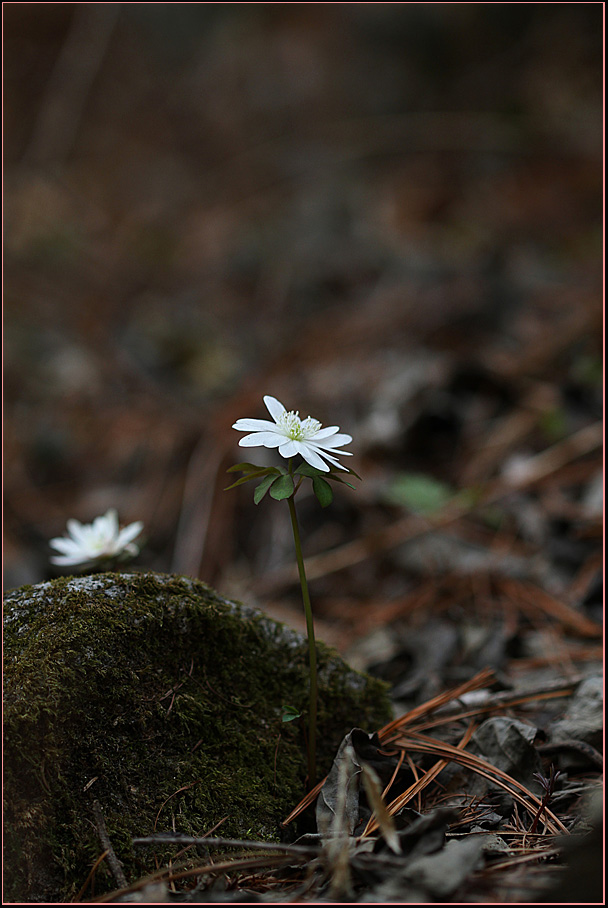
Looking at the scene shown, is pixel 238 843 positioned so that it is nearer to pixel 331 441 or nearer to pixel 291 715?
pixel 291 715

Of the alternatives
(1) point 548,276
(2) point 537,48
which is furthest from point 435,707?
(2) point 537,48

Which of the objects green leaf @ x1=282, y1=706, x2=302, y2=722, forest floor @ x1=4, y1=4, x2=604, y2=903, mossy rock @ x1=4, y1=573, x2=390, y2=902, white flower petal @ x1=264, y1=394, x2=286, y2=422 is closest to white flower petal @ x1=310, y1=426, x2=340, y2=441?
white flower petal @ x1=264, y1=394, x2=286, y2=422

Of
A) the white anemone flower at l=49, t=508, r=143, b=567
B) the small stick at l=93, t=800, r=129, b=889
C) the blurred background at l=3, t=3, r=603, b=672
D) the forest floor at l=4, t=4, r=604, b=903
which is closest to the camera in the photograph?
the small stick at l=93, t=800, r=129, b=889

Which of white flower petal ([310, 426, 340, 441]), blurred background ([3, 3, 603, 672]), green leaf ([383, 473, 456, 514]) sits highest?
blurred background ([3, 3, 603, 672])

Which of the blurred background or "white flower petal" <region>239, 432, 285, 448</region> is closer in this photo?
"white flower petal" <region>239, 432, 285, 448</region>

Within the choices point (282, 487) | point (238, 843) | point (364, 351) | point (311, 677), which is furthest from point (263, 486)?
point (364, 351)

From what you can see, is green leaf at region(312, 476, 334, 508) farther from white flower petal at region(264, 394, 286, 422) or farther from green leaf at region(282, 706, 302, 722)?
green leaf at region(282, 706, 302, 722)
